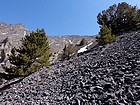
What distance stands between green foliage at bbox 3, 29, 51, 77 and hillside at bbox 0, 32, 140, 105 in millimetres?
6172

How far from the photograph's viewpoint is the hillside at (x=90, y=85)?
1146 cm

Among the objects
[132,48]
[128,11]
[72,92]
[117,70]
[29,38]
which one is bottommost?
[72,92]

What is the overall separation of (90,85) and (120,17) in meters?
27.4

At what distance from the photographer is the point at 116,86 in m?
12.2

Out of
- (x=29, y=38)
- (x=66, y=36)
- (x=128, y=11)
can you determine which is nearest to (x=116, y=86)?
(x=29, y=38)

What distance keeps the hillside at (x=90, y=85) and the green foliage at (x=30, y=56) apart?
6.17m

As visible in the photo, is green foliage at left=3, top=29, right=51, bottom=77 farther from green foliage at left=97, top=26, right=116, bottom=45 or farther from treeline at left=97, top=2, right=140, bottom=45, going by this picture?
treeline at left=97, top=2, right=140, bottom=45

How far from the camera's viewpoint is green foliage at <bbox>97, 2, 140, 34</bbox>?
37750 mm


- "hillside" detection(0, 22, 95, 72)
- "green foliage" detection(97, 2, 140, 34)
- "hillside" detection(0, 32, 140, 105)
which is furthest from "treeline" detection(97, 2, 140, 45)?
"hillside" detection(0, 32, 140, 105)

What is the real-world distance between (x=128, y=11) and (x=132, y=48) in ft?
67.0

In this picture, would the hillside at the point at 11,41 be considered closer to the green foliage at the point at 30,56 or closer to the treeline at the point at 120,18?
the treeline at the point at 120,18

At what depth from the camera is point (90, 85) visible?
45.1ft

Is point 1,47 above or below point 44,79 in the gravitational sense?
above

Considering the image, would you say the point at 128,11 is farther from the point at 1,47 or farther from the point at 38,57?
the point at 1,47
